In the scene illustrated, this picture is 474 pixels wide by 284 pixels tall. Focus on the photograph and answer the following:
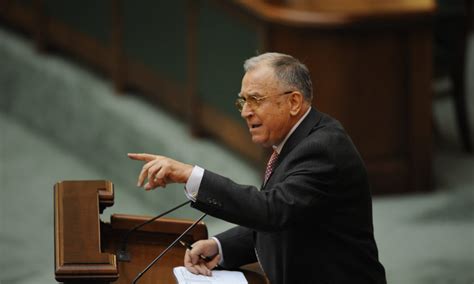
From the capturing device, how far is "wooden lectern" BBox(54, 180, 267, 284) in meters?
2.60

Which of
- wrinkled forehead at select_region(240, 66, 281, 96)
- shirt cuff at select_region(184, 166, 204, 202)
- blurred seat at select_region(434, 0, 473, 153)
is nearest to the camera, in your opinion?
shirt cuff at select_region(184, 166, 204, 202)

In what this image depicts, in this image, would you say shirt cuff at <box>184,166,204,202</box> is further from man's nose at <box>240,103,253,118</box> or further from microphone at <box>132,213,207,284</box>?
man's nose at <box>240,103,253,118</box>

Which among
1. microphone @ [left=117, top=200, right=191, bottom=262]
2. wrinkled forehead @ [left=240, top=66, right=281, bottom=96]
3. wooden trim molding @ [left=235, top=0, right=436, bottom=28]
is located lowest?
microphone @ [left=117, top=200, right=191, bottom=262]

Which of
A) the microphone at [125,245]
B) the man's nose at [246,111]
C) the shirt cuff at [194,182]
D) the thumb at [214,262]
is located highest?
the man's nose at [246,111]

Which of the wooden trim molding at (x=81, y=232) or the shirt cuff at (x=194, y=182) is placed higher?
the shirt cuff at (x=194, y=182)

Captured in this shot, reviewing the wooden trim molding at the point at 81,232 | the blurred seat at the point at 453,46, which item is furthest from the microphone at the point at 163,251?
the blurred seat at the point at 453,46

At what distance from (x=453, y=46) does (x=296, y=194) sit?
398 centimetres

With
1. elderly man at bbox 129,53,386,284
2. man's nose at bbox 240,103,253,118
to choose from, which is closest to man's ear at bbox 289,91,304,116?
elderly man at bbox 129,53,386,284

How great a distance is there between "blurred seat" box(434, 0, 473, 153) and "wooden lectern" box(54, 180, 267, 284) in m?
3.70

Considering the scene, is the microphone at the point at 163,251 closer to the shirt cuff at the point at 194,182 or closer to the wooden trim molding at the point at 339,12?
the shirt cuff at the point at 194,182

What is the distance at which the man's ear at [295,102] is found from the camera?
9.47ft

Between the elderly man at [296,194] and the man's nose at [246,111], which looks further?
the man's nose at [246,111]

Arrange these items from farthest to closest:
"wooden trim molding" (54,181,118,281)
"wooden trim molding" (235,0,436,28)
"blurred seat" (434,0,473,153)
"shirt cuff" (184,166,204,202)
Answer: "blurred seat" (434,0,473,153)
"wooden trim molding" (235,0,436,28)
"shirt cuff" (184,166,204,202)
"wooden trim molding" (54,181,118,281)

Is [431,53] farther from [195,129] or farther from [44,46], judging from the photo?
[44,46]
